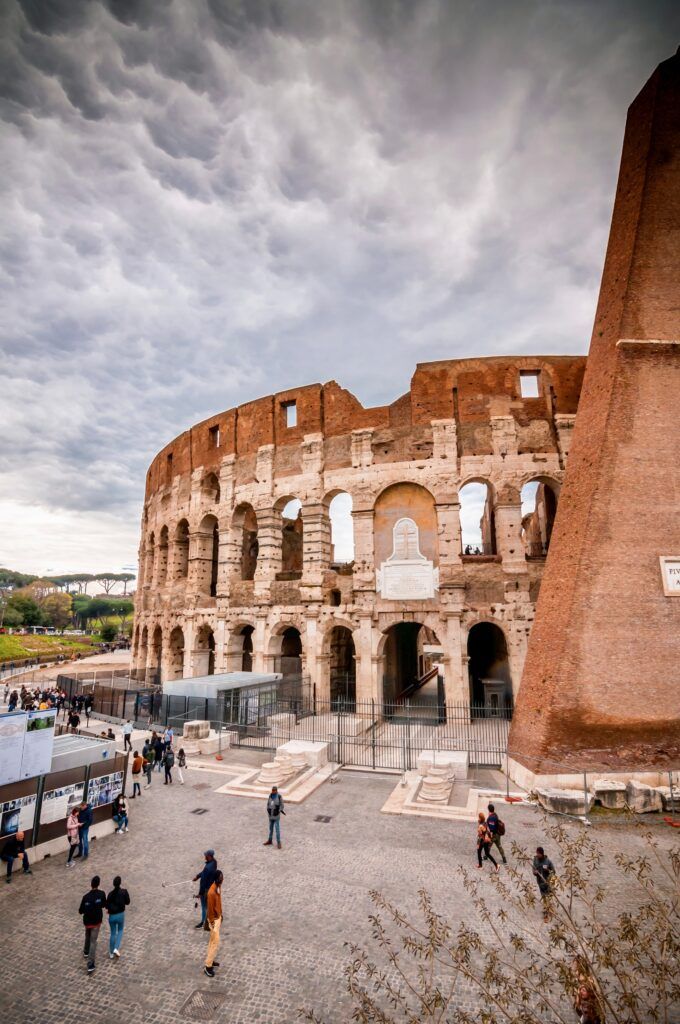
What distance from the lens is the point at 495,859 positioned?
30.8ft

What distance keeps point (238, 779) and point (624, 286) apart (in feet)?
63.7

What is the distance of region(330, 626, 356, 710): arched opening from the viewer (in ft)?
83.7

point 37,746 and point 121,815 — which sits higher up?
point 37,746

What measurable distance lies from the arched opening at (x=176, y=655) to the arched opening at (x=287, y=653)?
632cm

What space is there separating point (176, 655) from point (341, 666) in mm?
10399

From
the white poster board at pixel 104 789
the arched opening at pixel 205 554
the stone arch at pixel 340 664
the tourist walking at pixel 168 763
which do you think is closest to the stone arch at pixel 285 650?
the stone arch at pixel 340 664

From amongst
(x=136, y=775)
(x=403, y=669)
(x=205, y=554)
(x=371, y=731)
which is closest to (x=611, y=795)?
(x=371, y=731)

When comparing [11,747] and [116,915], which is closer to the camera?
[116,915]

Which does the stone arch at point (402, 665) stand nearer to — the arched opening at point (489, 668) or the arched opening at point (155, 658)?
the arched opening at point (489, 668)

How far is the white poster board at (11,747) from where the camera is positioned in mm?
9570

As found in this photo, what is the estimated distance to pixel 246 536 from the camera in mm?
30656

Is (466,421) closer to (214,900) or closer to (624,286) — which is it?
(624,286)

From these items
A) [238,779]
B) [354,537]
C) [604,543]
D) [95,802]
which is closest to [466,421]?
[354,537]

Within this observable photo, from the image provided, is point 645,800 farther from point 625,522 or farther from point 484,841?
point 625,522
